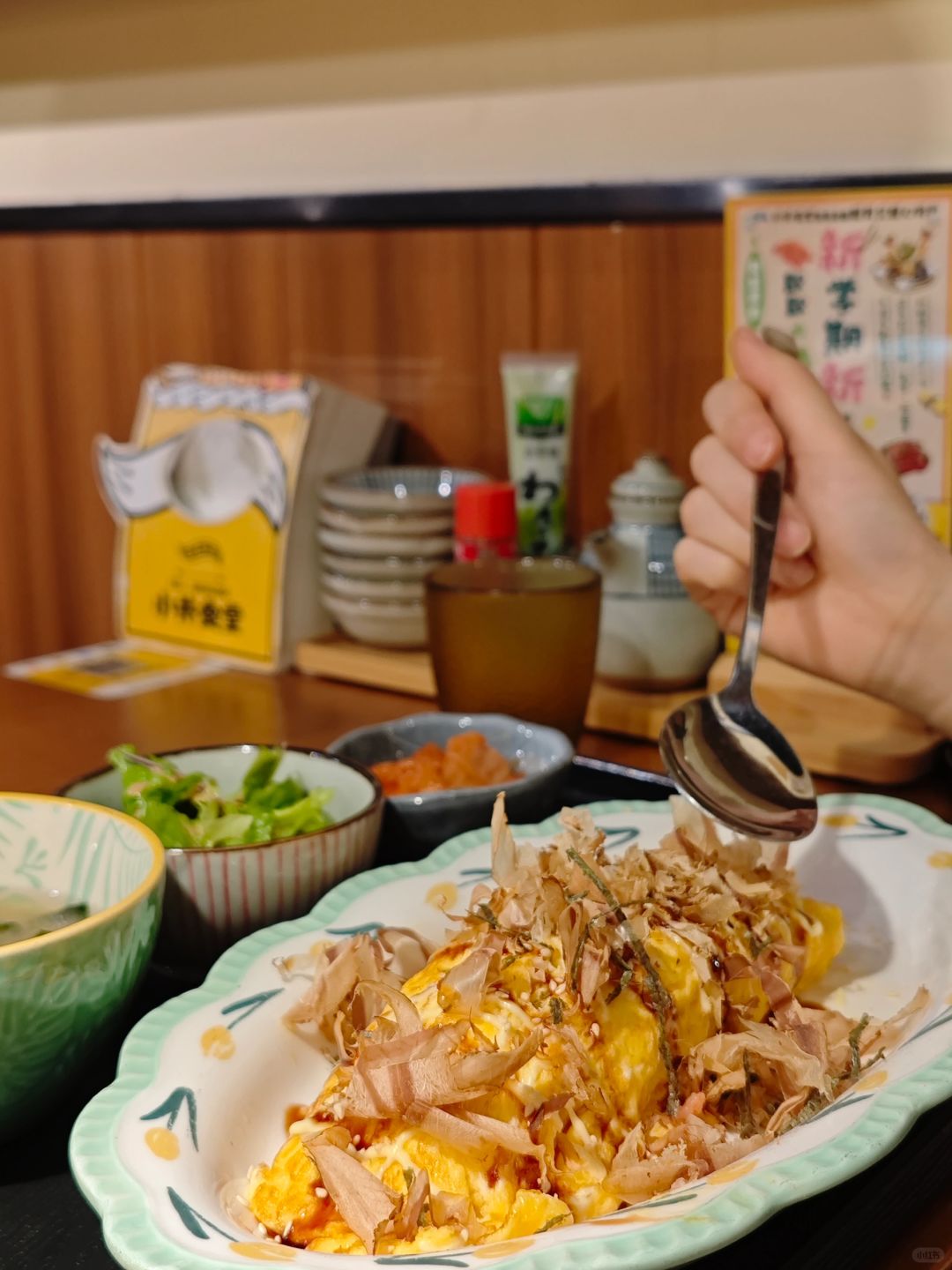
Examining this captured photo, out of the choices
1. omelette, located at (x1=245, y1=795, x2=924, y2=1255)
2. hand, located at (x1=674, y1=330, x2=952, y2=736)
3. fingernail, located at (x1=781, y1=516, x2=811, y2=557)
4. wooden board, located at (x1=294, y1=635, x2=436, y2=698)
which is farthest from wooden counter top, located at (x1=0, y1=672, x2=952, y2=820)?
omelette, located at (x1=245, y1=795, x2=924, y2=1255)

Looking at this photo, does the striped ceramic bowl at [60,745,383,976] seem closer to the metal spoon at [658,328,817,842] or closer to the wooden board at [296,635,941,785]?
the metal spoon at [658,328,817,842]

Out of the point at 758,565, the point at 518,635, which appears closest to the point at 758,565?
the point at 758,565

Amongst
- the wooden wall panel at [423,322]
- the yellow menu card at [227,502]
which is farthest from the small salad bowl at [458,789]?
the wooden wall panel at [423,322]

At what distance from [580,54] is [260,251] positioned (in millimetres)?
570

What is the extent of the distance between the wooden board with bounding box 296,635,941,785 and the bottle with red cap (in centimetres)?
15

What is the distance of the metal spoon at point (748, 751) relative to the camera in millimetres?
942

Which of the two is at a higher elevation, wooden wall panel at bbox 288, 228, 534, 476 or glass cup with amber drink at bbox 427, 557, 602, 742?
wooden wall panel at bbox 288, 228, 534, 476

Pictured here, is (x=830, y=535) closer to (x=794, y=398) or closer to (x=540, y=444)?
(x=794, y=398)

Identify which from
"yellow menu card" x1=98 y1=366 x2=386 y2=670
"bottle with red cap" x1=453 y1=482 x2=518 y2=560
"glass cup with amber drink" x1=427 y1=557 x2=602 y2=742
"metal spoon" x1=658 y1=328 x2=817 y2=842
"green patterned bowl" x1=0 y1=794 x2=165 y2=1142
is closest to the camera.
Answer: "green patterned bowl" x1=0 y1=794 x2=165 y2=1142

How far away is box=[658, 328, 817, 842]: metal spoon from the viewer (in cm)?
94

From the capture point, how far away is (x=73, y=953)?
0.67 metres

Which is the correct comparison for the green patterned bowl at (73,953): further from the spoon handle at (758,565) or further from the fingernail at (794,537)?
the fingernail at (794,537)

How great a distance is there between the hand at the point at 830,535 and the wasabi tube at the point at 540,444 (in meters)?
0.32

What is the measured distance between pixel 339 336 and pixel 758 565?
3.01 feet
